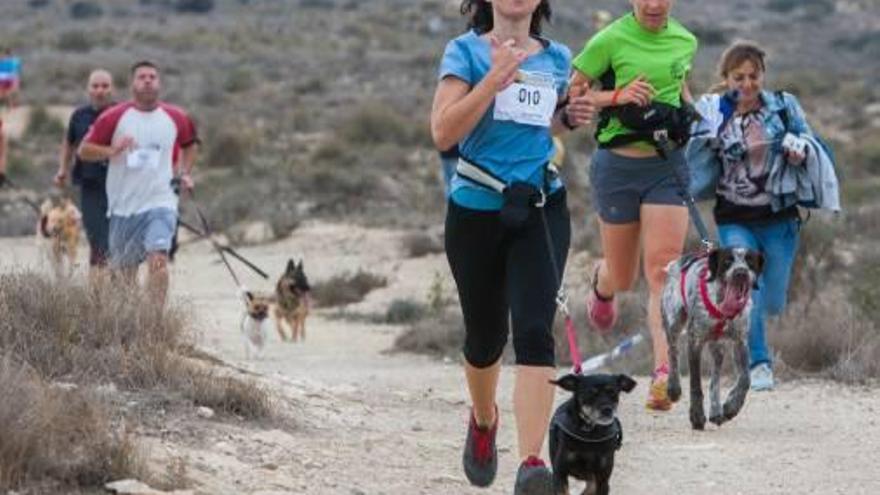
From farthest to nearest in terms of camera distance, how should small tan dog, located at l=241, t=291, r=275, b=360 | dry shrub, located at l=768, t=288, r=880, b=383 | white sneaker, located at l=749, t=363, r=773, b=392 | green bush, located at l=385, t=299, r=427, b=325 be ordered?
green bush, located at l=385, t=299, r=427, b=325 < small tan dog, located at l=241, t=291, r=275, b=360 < dry shrub, located at l=768, t=288, r=880, b=383 < white sneaker, located at l=749, t=363, r=773, b=392

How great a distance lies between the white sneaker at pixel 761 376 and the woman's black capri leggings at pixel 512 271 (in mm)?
3946

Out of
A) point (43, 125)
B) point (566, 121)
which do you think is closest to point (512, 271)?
point (566, 121)

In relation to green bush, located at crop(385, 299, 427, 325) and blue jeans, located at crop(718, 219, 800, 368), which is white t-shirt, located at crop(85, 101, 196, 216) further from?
green bush, located at crop(385, 299, 427, 325)

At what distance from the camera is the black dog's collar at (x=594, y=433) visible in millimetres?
6945

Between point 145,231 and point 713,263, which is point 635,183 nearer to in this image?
point 713,263

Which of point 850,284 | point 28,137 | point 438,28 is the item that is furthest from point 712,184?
point 438,28

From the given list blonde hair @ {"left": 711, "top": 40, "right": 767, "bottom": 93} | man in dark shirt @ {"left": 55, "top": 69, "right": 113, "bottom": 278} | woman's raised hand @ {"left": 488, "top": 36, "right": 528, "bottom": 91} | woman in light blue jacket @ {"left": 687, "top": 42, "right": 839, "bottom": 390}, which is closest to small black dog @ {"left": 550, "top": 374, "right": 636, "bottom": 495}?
woman's raised hand @ {"left": 488, "top": 36, "right": 528, "bottom": 91}

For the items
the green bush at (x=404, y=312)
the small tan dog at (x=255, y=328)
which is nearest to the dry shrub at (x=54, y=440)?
the small tan dog at (x=255, y=328)

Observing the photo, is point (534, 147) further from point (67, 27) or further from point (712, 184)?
Result: point (67, 27)

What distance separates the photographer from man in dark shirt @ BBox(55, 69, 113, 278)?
12938 millimetres

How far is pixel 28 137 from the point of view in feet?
130

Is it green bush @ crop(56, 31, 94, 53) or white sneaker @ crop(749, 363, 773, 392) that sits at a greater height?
white sneaker @ crop(749, 363, 773, 392)

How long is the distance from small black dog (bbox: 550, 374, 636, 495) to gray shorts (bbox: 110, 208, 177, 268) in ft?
17.1

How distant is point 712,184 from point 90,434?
182 inches
